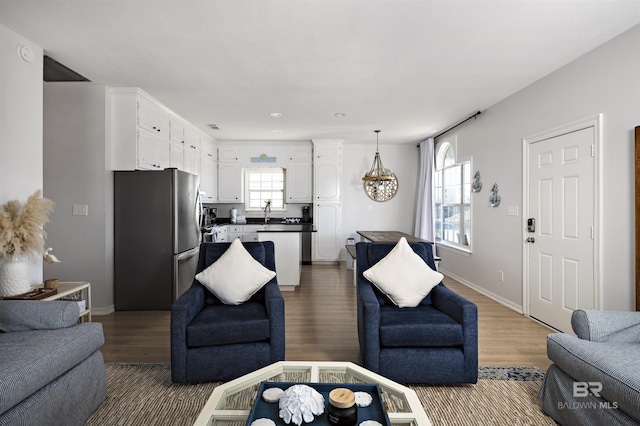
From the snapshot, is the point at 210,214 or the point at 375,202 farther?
the point at 375,202

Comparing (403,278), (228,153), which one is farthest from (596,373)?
(228,153)

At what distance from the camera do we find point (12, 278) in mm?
2318

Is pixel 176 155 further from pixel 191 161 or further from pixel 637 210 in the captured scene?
pixel 637 210

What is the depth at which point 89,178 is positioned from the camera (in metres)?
3.75

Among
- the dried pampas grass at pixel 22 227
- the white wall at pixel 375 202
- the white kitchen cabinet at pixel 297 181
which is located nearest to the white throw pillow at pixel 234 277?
the dried pampas grass at pixel 22 227

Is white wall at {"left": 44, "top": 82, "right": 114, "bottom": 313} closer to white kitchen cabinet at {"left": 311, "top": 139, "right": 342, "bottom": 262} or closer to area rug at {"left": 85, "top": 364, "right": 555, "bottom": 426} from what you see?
area rug at {"left": 85, "top": 364, "right": 555, "bottom": 426}

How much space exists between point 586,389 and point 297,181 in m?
5.80

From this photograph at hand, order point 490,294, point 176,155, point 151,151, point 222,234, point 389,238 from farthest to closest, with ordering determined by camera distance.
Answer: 1. point 222,234
2. point 389,238
3. point 176,155
4. point 490,294
5. point 151,151

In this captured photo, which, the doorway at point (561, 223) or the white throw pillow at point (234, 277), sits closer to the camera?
the white throw pillow at point (234, 277)

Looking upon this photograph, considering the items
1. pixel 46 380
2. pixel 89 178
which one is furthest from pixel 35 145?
pixel 46 380

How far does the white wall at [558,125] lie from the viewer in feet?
8.55

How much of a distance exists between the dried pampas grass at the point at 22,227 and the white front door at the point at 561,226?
4437 mm

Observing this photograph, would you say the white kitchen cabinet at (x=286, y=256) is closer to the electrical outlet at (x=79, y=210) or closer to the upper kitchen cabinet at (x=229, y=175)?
the electrical outlet at (x=79, y=210)

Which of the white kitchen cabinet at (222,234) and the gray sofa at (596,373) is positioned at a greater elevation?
the white kitchen cabinet at (222,234)
